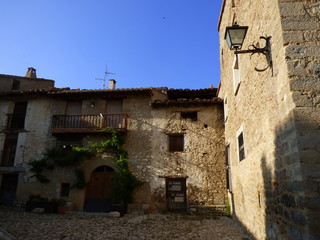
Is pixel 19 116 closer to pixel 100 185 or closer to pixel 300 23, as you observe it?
pixel 100 185

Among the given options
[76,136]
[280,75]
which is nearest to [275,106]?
[280,75]

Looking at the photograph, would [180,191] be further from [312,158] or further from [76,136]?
[312,158]

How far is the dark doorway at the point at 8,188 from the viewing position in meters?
13.1

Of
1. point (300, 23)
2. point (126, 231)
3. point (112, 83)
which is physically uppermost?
point (112, 83)

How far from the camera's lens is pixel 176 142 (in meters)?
12.3

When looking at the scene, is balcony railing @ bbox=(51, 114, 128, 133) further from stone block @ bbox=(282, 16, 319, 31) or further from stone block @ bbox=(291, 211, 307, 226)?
stone block @ bbox=(291, 211, 307, 226)

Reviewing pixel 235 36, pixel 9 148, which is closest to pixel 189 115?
pixel 235 36

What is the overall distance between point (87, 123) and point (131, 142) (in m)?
2.58

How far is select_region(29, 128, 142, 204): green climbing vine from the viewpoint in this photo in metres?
11.5

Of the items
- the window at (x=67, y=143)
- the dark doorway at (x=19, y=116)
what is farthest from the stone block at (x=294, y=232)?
the dark doorway at (x=19, y=116)

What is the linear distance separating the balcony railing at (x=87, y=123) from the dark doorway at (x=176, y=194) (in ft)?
11.9

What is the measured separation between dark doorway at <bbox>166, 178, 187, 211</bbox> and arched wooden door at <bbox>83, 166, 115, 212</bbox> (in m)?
2.91

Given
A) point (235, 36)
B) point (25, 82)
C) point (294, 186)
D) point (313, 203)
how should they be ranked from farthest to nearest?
point (25, 82)
point (235, 36)
point (294, 186)
point (313, 203)

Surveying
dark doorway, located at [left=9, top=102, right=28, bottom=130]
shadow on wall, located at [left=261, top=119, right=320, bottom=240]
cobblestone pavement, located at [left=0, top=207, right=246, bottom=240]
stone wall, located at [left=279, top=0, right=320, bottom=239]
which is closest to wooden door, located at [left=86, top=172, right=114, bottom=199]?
cobblestone pavement, located at [left=0, top=207, right=246, bottom=240]
